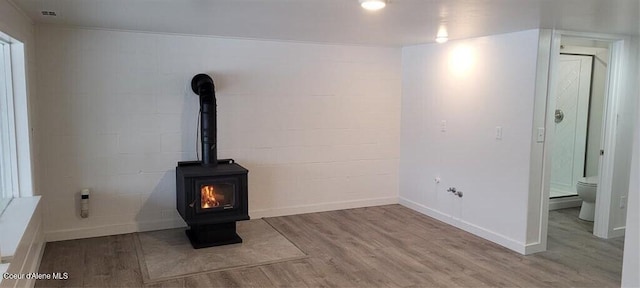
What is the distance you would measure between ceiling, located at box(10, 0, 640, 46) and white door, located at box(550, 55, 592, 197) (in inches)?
62.7

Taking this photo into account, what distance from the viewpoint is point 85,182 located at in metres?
4.23

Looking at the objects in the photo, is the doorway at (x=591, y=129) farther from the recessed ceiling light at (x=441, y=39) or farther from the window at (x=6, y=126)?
the window at (x=6, y=126)

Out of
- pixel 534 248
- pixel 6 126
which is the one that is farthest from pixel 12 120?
pixel 534 248

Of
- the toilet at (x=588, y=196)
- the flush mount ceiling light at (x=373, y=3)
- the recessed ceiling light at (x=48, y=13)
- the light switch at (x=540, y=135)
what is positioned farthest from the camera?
the toilet at (x=588, y=196)

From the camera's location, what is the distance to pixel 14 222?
2861 mm

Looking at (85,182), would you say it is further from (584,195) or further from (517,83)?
(584,195)

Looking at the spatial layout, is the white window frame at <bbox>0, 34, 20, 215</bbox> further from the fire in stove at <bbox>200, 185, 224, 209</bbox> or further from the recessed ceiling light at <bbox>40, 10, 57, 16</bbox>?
the fire in stove at <bbox>200, 185, 224, 209</bbox>

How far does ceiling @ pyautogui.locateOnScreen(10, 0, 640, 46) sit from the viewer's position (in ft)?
9.48

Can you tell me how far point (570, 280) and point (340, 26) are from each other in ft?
8.85

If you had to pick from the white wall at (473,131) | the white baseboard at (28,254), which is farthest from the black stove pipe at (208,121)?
the white wall at (473,131)

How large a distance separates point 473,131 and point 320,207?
1.95 meters

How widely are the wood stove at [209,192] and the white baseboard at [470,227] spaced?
2164mm

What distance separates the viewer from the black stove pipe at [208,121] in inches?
166

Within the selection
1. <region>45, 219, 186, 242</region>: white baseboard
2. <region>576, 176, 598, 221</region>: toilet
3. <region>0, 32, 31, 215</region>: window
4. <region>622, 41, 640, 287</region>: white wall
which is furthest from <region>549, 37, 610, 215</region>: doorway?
<region>0, 32, 31, 215</region>: window
